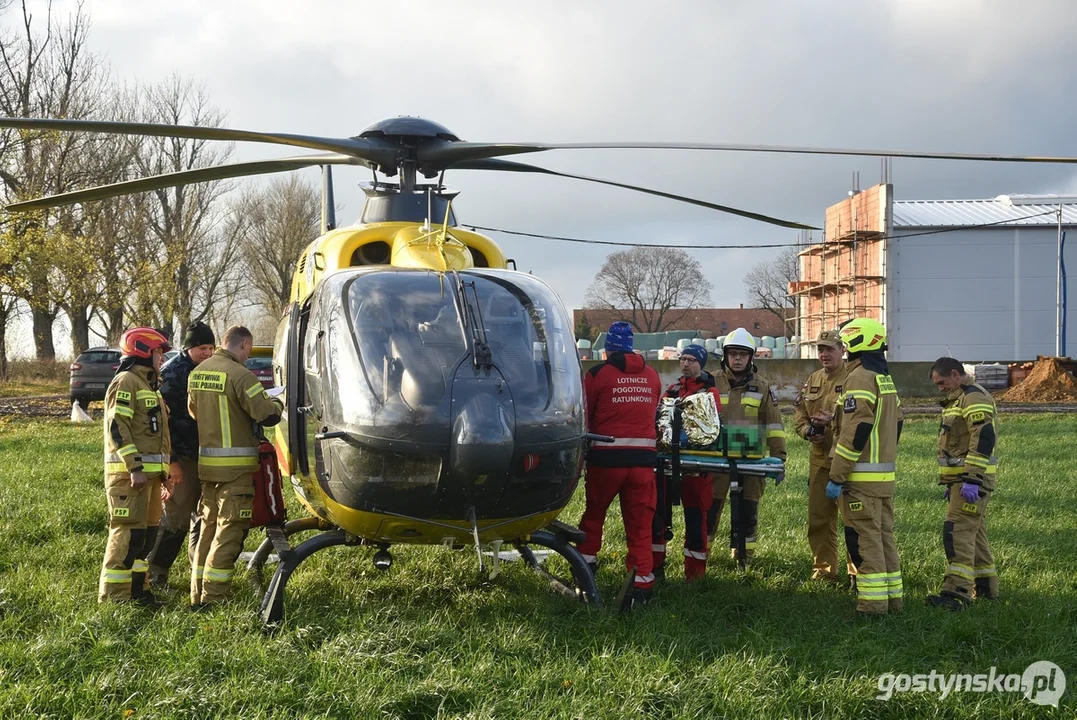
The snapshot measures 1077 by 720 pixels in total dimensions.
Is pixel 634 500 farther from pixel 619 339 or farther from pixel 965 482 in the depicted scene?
pixel 965 482

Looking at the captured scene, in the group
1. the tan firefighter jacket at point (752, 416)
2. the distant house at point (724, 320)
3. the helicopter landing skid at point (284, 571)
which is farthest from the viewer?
the distant house at point (724, 320)

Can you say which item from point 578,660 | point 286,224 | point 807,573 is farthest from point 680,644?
point 286,224

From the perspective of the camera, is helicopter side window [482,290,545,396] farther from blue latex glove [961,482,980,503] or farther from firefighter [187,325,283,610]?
blue latex glove [961,482,980,503]

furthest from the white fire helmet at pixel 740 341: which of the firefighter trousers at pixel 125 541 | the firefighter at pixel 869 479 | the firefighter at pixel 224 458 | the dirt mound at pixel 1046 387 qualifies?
the dirt mound at pixel 1046 387

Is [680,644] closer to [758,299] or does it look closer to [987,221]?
[987,221]

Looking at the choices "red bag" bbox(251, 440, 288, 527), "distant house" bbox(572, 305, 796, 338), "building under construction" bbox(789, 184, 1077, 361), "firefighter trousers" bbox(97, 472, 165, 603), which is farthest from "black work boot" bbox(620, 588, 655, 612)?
"distant house" bbox(572, 305, 796, 338)

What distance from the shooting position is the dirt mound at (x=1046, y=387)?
2606cm

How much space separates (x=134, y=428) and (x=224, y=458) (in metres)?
0.64

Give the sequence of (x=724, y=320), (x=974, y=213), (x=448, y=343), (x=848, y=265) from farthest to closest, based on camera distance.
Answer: (x=724, y=320)
(x=974, y=213)
(x=848, y=265)
(x=448, y=343)

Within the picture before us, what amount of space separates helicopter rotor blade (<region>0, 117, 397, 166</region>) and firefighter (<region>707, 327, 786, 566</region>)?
120 inches

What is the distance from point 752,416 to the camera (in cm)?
740

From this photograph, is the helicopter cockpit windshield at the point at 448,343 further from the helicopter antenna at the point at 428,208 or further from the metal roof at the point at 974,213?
the metal roof at the point at 974,213

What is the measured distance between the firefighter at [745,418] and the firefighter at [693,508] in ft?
0.65

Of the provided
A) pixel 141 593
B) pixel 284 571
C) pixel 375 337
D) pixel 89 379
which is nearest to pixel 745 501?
pixel 375 337
